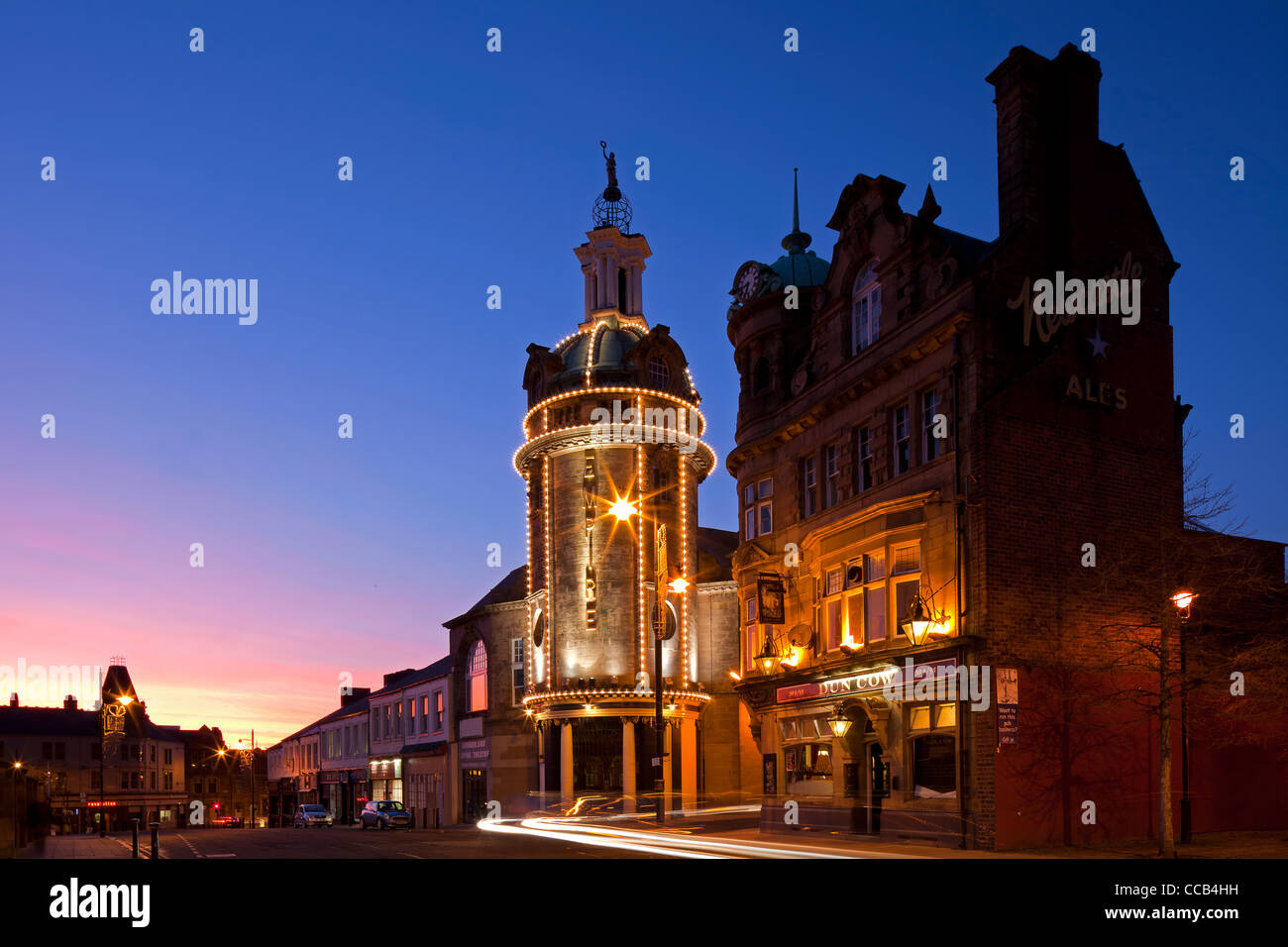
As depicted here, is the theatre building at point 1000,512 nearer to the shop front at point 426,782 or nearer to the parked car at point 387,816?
the parked car at point 387,816

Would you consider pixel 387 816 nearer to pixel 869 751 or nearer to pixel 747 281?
pixel 869 751

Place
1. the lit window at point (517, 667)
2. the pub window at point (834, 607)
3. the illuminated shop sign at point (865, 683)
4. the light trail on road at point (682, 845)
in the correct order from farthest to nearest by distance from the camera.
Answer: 1. the lit window at point (517, 667)
2. the pub window at point (834, 607)
3. the illuminated shop sign at point (865, 683)
4. the light trail on road at point (682, 845)

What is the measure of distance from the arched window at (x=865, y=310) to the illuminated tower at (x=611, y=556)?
20.1 meters

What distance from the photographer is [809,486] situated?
34.6 m

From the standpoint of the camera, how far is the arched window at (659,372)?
5367 centimetres

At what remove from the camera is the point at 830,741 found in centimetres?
3173

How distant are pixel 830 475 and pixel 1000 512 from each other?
24.7 ft

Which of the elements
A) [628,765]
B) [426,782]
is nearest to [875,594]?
[628,765]

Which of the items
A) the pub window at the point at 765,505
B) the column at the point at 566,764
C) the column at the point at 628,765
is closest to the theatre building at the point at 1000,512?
the pub window at the point at 765,505

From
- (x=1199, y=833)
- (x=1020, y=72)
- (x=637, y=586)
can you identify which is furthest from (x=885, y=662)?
(x=637, y=586)

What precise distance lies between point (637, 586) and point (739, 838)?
69.4ft

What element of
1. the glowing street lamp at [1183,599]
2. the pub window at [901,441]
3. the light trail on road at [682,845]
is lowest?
the light trail on road at [682,845]

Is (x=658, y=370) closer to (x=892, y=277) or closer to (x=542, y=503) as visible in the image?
(x=542, y=503)

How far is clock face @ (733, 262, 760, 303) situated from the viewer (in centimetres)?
3906
